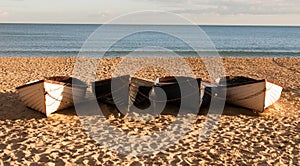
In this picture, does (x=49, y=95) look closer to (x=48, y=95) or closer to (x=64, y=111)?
(x=48, y=95)

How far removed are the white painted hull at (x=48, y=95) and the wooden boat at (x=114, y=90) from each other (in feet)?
2.21

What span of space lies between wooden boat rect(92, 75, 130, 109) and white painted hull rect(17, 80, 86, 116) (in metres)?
0.67

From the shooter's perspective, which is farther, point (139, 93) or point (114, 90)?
point (139, 93)

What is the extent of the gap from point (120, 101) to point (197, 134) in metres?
2.79

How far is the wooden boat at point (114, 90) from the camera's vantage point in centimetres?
993

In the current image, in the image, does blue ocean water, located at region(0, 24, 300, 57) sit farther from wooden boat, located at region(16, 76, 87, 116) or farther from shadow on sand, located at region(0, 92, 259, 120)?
wooden boat, located at region(16, 76, 87, 116)

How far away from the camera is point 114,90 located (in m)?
10.1

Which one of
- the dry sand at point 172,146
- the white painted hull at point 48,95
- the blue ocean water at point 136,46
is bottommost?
the dry sand at point 172,146

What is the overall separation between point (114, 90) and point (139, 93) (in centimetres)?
81

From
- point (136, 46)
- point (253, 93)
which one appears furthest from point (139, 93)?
point (136, 46)

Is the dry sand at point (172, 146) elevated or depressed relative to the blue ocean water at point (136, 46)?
depressed

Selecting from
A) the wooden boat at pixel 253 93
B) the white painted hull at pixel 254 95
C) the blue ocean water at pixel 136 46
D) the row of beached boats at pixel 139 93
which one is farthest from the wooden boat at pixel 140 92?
the blue ocean water at pixel 136 46

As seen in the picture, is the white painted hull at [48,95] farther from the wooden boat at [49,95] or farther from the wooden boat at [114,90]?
the wooden boat at [114,90]

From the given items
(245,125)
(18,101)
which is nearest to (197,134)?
(245,125)
